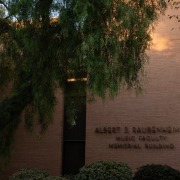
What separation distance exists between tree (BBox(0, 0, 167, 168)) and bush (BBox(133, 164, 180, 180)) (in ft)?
12.3

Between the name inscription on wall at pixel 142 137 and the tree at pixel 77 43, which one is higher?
the tree at pixel 77 43

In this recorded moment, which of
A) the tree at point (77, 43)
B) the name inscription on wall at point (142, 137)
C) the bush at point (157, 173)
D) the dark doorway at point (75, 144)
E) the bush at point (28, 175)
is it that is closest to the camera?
the tree at point (77, 43)

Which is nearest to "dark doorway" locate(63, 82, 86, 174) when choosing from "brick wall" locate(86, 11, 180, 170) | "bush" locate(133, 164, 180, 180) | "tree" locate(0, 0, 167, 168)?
"brick wall" locate(86, 11, 180, 170)

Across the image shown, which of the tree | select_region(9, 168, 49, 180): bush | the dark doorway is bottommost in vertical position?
select_region(9, 168, 49, 180): bush

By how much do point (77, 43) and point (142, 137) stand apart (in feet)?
23.7

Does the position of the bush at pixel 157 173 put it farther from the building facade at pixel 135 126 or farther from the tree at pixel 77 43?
the tree at pixel 77 43

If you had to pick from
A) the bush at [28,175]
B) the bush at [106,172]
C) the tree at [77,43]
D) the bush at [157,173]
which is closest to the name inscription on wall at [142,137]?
the bush at [157,173]

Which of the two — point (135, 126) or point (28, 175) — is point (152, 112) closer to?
point (135, 126)

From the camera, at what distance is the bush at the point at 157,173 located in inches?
559

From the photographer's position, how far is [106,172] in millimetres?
14031

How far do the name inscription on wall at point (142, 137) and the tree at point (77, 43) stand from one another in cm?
544

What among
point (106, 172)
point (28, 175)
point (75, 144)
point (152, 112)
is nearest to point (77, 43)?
point (106, 172)

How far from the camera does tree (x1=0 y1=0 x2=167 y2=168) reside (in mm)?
10555

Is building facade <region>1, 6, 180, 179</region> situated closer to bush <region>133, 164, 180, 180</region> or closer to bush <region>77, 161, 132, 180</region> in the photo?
bush <region>133, 164, 180, 180</region>
